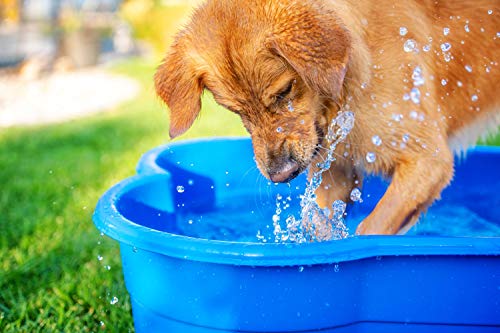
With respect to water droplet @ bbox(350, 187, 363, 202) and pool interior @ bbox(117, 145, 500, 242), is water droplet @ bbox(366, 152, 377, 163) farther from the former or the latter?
pool interior @ bbox(117, 145, 500, 242)

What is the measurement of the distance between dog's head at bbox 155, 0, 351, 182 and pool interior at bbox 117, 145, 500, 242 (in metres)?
1.02

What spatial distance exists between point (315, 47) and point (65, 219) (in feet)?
7.67

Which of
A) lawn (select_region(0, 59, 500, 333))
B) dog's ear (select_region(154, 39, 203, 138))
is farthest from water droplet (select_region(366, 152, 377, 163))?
lawn (select_region(0, 59, 500, 333))

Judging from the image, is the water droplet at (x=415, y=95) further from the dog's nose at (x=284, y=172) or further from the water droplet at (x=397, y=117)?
the dog's nose at (x=284, y=172)

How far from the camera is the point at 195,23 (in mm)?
2676

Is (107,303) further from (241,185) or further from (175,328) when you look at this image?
(241,185)

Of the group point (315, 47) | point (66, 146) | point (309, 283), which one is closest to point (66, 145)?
point (66, 146)

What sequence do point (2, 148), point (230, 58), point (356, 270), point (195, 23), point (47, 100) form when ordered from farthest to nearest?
point (47, 100) < point (2, 148) < point (195, 23) < point (230, 58) < point (356, 270)

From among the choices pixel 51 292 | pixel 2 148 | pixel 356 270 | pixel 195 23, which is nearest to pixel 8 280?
pixel 51 292

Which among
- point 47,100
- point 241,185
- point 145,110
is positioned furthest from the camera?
point 47,100

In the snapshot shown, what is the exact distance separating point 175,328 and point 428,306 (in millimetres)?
897

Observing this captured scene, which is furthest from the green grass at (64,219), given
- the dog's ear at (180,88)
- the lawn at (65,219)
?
the dog's ear at (180,88)

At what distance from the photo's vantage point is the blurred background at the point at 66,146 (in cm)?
296

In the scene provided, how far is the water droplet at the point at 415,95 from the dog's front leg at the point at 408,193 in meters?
0.22
